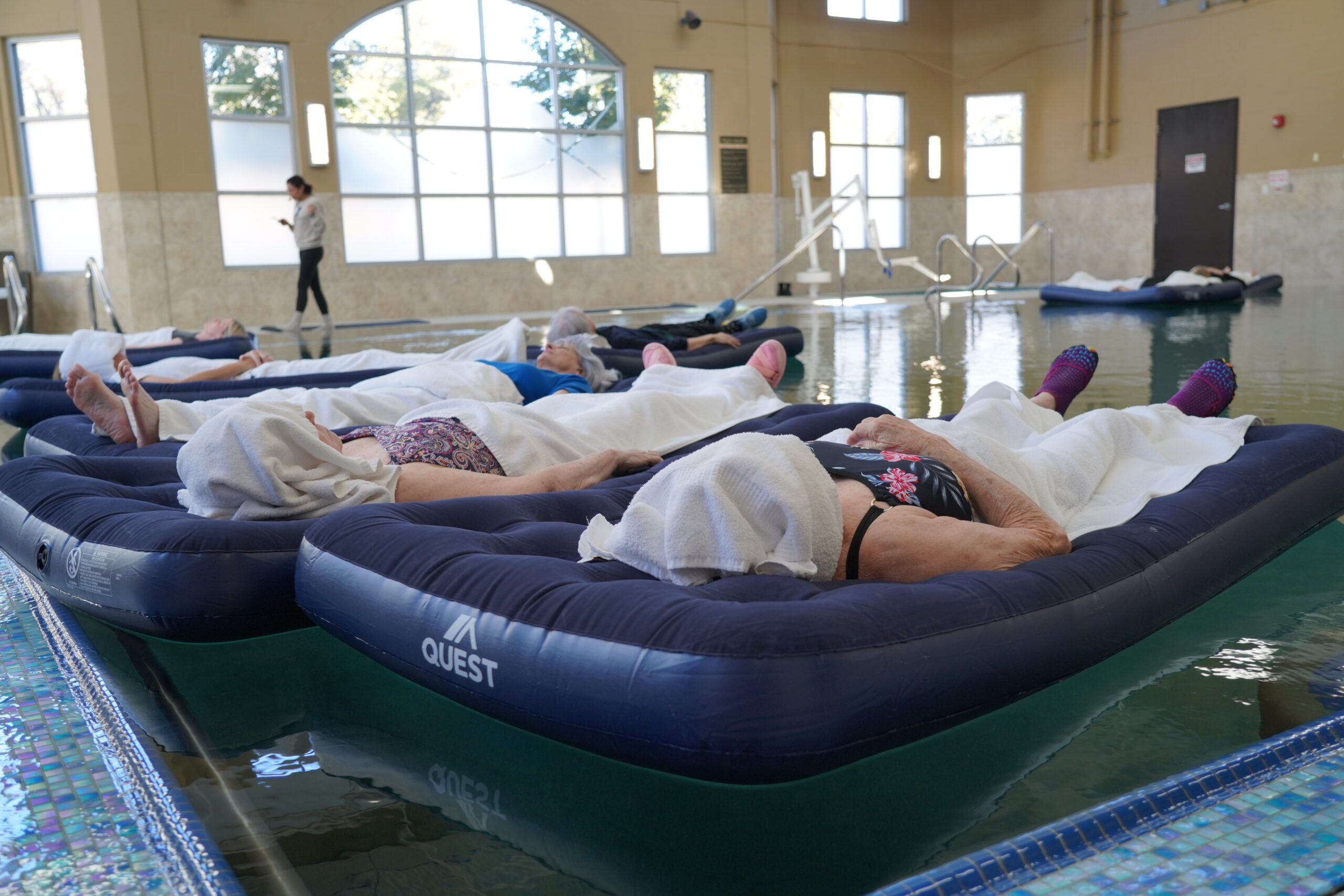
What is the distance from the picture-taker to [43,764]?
152cm

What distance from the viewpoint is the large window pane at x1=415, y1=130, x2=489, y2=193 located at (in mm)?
11609

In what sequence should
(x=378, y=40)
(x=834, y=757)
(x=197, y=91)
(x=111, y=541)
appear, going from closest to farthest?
(x=834, y=757), (x=111, y=541), (x=197, y=91), (x=378, y=40)

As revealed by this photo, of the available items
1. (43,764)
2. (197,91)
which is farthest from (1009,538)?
(197,91)

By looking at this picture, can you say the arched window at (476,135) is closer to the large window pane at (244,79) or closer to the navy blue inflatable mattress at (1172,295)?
the large window pane at (244,79)

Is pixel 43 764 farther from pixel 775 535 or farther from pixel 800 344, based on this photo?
pixel 800 344

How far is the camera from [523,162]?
12164mm

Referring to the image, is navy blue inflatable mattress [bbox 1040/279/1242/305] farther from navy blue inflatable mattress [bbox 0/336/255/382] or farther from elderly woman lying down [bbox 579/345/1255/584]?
elderly woman lying down [bbox 579/345/1255/584]

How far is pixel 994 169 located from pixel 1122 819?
15577 mm

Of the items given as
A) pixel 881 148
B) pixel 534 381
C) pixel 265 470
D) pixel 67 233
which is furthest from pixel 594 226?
pixel 265 470

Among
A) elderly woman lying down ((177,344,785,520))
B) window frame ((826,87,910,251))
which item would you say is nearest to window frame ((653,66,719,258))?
window frame ((826,87,910,251))

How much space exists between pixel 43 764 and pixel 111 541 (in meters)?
0.58

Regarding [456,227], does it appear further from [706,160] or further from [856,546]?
[856,546]

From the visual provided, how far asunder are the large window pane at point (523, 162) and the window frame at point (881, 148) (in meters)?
4.25

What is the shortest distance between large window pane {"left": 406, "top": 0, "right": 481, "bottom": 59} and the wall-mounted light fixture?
22.7 ft
